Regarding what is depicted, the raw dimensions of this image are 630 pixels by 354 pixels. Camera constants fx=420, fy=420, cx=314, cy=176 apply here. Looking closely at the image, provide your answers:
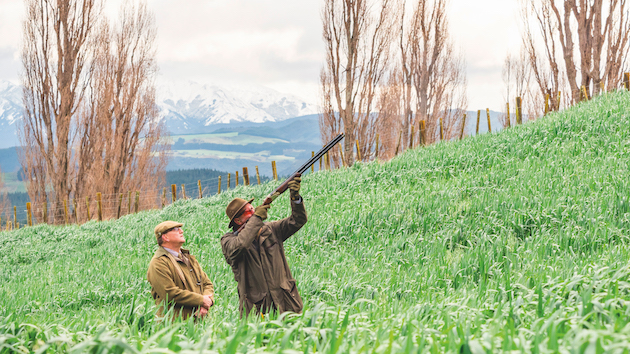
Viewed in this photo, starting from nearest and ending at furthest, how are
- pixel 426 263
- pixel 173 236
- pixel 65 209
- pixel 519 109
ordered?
pixel 173 236 < pixel 426 263 < pixel 519 109 < pixel 65 209

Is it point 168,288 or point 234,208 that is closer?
point 168,288

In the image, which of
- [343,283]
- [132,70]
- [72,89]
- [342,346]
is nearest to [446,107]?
[132,70]

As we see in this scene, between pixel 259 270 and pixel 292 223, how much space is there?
1.79 ft

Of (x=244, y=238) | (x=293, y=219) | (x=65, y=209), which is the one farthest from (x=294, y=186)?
(x=65, y=209)

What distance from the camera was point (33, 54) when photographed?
20781mm

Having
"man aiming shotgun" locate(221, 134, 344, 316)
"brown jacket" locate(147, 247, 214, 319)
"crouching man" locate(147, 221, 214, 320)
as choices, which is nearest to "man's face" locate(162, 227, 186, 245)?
"crouching man" locate(147, 221, 214, 320)

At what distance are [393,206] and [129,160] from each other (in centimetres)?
1950

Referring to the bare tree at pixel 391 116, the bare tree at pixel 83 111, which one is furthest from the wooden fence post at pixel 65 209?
the bare tree at pixel 391 116

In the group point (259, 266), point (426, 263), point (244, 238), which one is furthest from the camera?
point (426, 263)

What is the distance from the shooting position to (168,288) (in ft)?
12.0

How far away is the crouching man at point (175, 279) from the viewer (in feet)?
12.1

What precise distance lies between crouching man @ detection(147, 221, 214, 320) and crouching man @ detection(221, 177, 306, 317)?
1.39 ft

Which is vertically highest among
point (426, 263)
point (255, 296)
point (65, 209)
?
point (255, 296)

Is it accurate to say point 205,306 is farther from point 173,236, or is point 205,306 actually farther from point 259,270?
point 173,236
